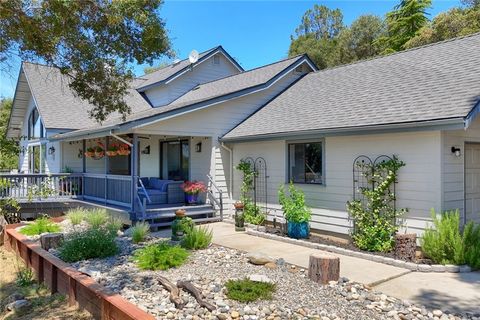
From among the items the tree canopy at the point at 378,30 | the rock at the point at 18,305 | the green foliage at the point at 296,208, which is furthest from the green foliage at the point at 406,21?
the rock at the point at 18,305

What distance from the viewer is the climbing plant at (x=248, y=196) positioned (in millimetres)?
11180

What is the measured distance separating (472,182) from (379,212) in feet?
7.08

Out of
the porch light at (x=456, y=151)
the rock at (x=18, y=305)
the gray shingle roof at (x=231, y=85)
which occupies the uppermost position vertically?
the gray shingle roof at (x=231, y=85)

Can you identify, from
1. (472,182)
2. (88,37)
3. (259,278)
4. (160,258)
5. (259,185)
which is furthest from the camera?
(259,185)

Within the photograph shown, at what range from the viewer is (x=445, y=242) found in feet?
21.8

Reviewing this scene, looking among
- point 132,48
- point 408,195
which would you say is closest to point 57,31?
point 132,48

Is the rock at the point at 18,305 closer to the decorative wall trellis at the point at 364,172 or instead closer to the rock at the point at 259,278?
the rock at the point at 259,278

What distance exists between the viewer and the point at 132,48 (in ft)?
23.3

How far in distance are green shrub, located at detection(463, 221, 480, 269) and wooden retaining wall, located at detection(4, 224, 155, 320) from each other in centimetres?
545

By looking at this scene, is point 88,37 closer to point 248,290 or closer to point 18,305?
point 18,305

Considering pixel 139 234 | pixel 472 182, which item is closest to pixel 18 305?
pixel 139 234

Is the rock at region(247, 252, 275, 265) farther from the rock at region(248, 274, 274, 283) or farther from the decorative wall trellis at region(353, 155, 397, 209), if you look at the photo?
the decorative wall trellis at region(353, 155, 397, 209)

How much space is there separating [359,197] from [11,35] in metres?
7.53

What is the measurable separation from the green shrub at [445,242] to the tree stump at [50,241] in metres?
7.44
